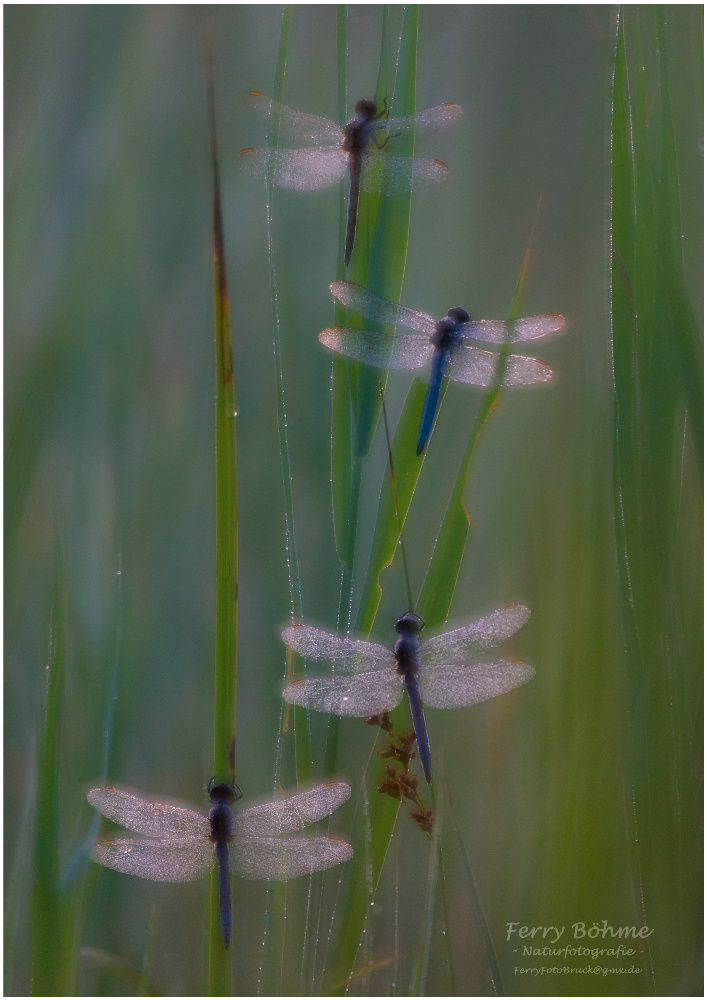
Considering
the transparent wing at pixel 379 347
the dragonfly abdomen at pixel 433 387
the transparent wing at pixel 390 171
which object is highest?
the transparent wing at pixel 390 171

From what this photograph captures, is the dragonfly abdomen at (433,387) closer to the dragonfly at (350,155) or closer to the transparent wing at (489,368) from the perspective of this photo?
the transparent wing at (489,368)

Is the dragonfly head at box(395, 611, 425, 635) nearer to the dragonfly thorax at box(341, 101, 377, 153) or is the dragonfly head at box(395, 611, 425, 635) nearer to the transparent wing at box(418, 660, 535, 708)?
the transparent wing at box(418, 660, 535, 708)

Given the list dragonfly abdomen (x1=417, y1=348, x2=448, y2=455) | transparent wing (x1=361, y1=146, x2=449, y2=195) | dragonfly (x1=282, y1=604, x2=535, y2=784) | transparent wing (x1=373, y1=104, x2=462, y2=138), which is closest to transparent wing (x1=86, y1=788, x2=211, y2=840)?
dragonfly (x1=282, y1=604, x2=535, y2=784)

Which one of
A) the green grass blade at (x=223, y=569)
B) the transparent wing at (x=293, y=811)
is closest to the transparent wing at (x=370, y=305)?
the green grass blade at (x=223, y=569)

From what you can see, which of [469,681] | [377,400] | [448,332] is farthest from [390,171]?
[469,681]

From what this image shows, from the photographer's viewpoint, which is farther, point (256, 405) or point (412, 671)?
point (256, 405)

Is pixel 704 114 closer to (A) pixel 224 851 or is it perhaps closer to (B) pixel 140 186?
(B) pixel 140 186

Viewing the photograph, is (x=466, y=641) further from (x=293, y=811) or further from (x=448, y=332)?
(x=448, y=332)
